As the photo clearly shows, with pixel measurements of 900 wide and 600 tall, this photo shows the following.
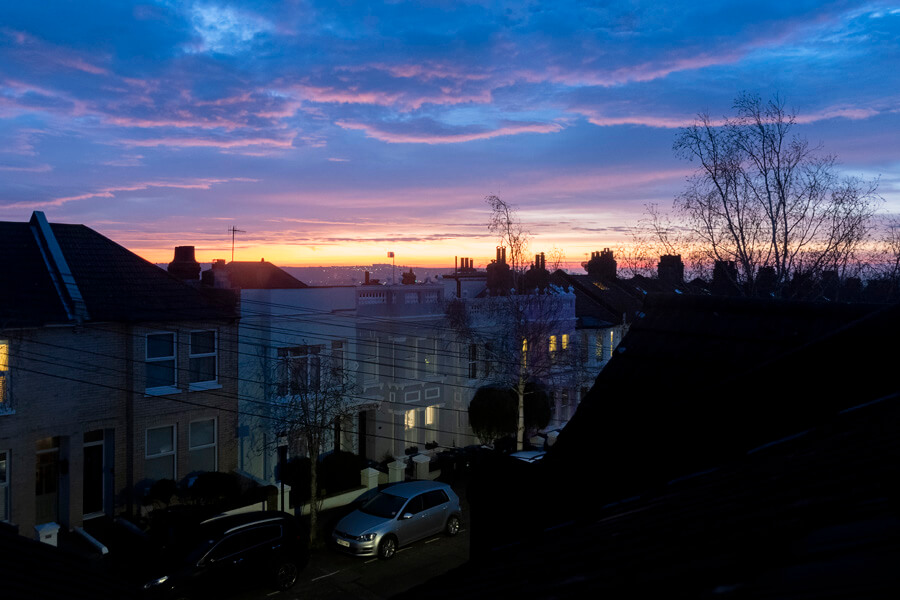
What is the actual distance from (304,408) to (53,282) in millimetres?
8522

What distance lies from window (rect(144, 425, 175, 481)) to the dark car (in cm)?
504

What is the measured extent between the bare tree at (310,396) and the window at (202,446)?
225 cm

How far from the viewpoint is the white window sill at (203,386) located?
20.7 metres

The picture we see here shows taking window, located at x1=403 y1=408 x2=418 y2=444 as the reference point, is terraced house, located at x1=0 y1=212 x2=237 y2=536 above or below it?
above

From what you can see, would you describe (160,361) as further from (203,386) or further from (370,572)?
(370,572)

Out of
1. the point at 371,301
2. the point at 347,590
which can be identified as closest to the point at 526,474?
the point at 347,590

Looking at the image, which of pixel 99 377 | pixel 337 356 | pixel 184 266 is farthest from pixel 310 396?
pixel 184 266

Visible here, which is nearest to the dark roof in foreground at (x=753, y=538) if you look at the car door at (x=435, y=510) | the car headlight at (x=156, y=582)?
the car headlight at (x=156, y=582)

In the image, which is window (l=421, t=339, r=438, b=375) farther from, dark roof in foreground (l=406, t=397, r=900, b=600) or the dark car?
dark roof in foreground (l=406, t=397, r=900, b=600)

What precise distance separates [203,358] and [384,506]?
317 inches

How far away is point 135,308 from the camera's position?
786 inches

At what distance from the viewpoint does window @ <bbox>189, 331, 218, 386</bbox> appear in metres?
21.0

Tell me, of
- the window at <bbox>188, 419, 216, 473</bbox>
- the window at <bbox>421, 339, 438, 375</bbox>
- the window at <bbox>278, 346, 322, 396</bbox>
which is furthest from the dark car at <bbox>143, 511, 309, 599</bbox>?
the window at <bbox>421, 339, 438, 375</bbox>

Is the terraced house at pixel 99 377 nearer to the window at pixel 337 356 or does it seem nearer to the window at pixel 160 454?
the window at pixel 160 454
